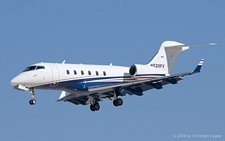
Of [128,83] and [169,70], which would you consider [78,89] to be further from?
[169,70]

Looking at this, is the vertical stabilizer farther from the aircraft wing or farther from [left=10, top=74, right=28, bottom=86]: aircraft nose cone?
[left=10, top=74, right=28, bottom=86]: aircraft nose cone

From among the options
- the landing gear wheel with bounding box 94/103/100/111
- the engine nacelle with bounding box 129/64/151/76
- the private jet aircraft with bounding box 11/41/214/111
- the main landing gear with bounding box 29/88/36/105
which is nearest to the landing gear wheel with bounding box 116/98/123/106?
the private jet aircraft with bounding box 11/41/214/111

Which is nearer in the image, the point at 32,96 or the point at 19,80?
the point at 19,80

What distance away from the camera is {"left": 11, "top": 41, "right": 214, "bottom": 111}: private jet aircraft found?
38.5 metres

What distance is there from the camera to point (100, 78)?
1610 inches

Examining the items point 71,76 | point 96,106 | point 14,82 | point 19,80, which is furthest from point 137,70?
point 14,82

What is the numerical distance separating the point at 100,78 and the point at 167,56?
542 centimetres

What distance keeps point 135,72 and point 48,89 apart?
5.84 m

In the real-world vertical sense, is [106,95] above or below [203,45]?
below

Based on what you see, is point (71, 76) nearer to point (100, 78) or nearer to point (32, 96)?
point (100, 78)

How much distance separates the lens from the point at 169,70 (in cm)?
4391

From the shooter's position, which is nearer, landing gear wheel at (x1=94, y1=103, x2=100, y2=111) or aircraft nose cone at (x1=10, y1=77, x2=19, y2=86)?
aircraft nose cone at (x1=10, y1=77, x2=19, y2=86)

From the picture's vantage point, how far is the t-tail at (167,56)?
43625 mm

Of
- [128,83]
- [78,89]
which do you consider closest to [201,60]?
[128,83]
